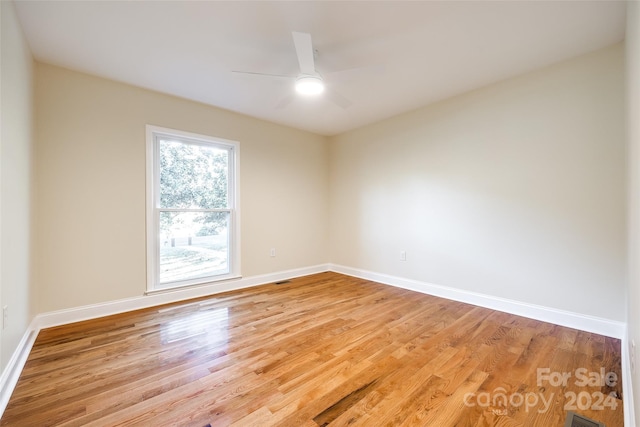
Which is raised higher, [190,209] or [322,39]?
[322,39]

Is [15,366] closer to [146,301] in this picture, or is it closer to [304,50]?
[146,301]

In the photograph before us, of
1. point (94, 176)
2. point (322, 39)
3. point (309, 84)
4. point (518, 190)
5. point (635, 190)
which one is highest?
point (322, 39)

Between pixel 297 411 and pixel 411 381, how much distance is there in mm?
756

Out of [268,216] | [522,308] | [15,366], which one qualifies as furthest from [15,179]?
[522,308]

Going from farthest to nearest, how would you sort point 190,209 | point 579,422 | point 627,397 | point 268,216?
point 268,216 < point 190,209 < point 627,397 < point 579,422

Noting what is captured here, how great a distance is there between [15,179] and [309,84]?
224 centimetres

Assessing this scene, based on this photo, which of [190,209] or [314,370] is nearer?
[314,370]

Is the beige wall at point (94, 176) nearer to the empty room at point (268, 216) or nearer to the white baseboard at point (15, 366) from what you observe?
the empty room at point (268, 216)

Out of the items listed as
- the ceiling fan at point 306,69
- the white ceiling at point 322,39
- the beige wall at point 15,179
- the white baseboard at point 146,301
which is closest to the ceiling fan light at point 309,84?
the ceiling fan at point 306,69

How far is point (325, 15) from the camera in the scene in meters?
1.92

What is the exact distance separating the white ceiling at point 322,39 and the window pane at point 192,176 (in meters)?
0.73

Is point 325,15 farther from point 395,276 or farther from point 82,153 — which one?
point 395,276

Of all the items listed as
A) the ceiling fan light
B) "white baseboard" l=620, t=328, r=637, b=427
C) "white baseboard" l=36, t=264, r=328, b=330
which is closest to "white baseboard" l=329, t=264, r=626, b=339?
"white baseboard" l=620, t=328, r=637, b=427

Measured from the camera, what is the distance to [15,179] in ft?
6.06
